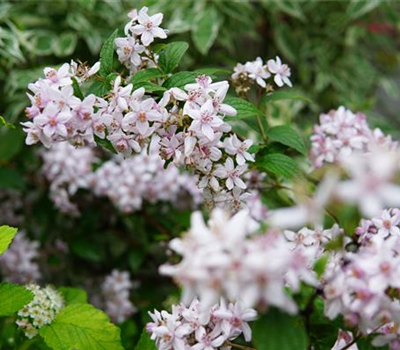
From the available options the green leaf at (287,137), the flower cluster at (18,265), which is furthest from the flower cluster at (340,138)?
the flower cluster at (18,265)

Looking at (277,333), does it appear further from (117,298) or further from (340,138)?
(117,298)

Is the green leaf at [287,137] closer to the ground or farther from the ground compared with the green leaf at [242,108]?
closer to the ground

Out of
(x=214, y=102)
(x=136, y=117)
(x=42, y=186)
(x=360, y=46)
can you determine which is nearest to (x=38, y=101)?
(x=136, y=117)

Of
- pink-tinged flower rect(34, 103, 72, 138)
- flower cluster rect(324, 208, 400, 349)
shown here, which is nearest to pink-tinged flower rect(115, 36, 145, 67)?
pink-tinged flower rect(34, 103, 72, 138)

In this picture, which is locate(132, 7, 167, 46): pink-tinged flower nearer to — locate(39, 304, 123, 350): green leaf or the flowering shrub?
the flowering shrub

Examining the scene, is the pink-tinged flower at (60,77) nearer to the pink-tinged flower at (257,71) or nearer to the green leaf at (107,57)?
the green leaf at (107,57)

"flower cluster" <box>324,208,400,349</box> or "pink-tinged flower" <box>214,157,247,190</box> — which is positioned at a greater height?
"flower cluster" <box>324,208,400,349</box>

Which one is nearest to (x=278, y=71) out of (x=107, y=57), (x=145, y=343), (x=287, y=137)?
(x=287, y=137)

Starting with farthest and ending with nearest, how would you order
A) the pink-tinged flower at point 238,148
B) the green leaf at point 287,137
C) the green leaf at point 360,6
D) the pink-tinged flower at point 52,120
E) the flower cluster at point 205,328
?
the green leaf at point 360,6
the green leaf at point 287,137
the pink-tinged flower at point 238,148
the pink-tinged flower at point 52,120
the flower cluster at point 205,328
